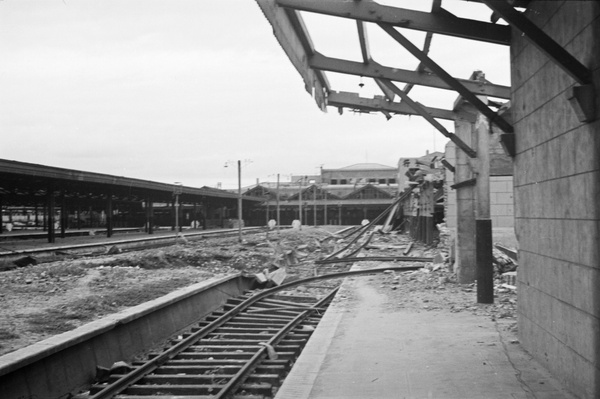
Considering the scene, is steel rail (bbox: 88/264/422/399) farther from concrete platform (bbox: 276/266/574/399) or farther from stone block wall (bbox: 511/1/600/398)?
stone block wall (bbox: 511/1/600/398)

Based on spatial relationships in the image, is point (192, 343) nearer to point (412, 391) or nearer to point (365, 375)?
point (365, 375)

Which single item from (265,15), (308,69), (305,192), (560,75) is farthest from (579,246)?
(305,192)

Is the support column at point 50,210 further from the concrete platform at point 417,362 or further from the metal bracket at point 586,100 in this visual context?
the metal bracket at point 586,100

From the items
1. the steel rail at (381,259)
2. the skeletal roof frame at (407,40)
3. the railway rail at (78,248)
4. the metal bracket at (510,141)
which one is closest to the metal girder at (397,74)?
the skeletal roof frame at (407,40)

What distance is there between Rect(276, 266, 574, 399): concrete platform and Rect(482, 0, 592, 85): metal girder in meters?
2.66

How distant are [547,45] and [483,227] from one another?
593cm

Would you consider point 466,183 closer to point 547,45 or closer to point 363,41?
point 363,41

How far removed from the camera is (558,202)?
5.01 metres

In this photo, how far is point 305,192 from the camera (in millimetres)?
75312

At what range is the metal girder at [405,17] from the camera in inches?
245

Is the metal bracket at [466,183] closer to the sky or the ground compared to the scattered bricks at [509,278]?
closer to the sky

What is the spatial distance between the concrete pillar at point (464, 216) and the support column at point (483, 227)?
75cm

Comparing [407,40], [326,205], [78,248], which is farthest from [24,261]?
[326,205]

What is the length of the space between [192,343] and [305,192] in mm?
65584
